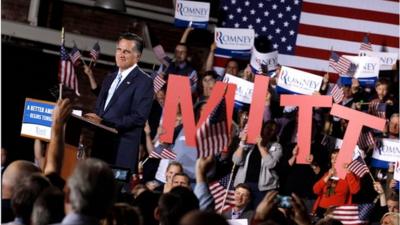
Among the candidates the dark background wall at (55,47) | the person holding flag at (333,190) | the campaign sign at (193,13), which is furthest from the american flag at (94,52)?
the person holding flag at (333,190)

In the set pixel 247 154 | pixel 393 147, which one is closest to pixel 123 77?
pixel 247 154

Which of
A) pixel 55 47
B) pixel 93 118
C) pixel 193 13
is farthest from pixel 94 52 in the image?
pixel 93 118

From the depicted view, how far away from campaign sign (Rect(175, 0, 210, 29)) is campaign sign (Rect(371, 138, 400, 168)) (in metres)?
2.92

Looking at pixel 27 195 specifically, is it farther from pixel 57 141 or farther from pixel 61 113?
pixel 61 113

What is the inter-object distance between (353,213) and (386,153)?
74.5 inches

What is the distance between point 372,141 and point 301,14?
3323 mm

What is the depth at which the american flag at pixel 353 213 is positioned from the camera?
10805 mm

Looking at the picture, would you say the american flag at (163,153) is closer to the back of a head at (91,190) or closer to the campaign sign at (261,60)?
the campaign sign at (261,60)

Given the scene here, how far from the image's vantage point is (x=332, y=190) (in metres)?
12.1

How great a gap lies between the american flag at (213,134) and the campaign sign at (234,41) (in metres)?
6.29

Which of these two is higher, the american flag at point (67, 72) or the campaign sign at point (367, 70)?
the campaign sign at point (367, 70)

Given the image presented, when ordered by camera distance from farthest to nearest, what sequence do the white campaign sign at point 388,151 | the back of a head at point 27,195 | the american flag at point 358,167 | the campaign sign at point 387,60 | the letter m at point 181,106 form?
the campaign sign at point 387,60, the white campaign sign at point 388,151, the american flag at point 358,167, the letter m at point 181,106, the back of a head at point 27,195

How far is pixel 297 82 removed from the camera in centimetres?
1325

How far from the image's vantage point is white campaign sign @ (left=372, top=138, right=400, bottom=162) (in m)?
12.5
